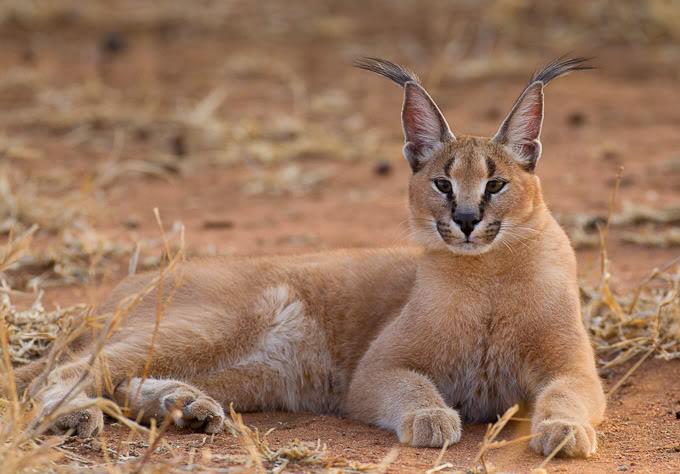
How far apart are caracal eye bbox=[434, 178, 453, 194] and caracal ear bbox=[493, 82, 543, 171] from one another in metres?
0.28

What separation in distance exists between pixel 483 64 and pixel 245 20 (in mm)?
2752

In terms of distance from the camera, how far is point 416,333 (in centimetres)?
A: 415

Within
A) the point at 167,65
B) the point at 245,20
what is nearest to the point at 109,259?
the point at 167,65

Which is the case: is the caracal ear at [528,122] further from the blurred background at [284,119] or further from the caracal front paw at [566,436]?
the blurred background at [284,119]

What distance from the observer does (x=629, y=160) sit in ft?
26.8

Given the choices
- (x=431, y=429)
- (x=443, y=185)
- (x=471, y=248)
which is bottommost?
(x=431, y=429)

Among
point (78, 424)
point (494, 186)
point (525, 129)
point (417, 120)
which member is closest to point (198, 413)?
point (78, 424)

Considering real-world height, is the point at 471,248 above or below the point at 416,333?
above

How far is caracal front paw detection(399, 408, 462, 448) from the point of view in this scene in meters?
3.72

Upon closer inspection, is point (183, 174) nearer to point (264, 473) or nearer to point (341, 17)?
point (341, 17)

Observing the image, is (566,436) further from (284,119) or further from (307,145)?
(284,119)

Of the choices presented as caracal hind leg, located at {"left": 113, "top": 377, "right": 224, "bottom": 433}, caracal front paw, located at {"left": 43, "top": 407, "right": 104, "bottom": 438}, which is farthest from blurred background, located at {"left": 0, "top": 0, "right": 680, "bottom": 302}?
caracal front paw, located at {"left": 43, "top": 407, "right": 104, "bottom": 438}

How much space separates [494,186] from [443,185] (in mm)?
198

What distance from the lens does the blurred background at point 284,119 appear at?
21.4 feet
